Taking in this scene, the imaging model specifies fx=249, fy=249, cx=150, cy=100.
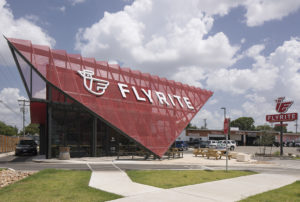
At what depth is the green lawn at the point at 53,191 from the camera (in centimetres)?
741

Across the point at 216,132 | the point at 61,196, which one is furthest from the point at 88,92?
the point at 216,132

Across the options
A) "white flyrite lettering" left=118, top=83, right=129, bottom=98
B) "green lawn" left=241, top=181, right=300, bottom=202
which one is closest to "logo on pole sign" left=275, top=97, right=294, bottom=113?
"white flyrite lettering" left=118, top=83, right=129, bottom=98

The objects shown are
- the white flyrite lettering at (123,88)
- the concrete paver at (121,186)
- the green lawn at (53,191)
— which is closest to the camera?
the green lawn at (53,191)

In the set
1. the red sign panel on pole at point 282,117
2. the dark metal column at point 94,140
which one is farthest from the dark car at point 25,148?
the red sign panel on pole at point 282,117

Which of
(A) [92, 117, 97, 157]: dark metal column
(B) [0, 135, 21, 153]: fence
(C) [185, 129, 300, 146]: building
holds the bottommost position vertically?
(C) [185, 129, 300, 146]: building

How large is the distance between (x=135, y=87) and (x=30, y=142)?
1432 cm

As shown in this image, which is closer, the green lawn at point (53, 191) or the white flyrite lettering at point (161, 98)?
the green lawn at point (53, 191)

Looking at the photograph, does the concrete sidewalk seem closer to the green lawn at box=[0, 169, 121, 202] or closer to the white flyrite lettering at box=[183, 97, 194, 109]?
the green lawn at box=[0, 169, 121, 202]

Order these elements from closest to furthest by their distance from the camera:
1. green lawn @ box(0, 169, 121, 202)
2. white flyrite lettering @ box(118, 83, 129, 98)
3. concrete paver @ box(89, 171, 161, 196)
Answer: green lawn @ box(0, 169, 121, 202) < concrete paver @ box(89, 171, 161, 196) < white flyrite lettering @ box(118, 83, 129, 98)

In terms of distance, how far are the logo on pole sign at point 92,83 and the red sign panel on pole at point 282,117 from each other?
2404 centimetres

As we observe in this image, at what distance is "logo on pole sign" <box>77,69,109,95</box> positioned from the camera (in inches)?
826

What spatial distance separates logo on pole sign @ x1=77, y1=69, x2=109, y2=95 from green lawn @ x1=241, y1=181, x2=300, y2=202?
15.6m

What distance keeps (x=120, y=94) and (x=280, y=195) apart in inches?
651

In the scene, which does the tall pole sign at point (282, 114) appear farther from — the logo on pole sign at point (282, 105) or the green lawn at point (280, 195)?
the green lawn at point (280, 195)
